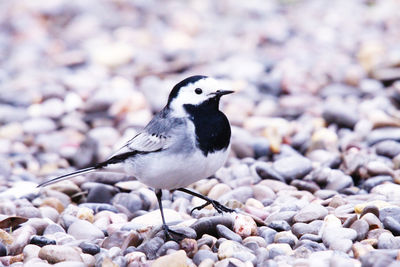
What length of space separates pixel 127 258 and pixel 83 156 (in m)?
3.03

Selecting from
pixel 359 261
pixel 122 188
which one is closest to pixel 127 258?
pixel 359 261

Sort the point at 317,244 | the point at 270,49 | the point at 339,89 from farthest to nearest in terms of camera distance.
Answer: the point at 270,49 → the point at 339,89 → the point at 317,244

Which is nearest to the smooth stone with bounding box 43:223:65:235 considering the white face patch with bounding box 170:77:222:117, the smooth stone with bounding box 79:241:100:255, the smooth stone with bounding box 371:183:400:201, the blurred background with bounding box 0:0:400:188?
the smooth stone with bounding box 79:241:100:255

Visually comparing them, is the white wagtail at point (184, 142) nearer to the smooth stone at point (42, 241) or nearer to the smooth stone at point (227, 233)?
the smooth stone at point (227, 233)

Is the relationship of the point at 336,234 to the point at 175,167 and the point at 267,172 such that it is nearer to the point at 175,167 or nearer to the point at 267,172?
the point at 175,167

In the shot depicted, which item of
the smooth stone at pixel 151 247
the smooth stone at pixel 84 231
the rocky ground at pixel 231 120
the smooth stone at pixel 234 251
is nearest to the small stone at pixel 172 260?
the rocky ground at pixel 231 120

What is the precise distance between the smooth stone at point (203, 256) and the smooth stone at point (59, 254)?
0.69m

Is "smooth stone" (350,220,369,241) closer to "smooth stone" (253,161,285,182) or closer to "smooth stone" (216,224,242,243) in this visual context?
"smooth stone" (216,224,242,243)

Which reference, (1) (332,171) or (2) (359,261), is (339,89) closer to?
(1) (332,171)

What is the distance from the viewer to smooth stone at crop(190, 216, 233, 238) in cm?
458

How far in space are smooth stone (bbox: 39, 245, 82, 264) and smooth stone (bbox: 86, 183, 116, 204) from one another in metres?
1.52

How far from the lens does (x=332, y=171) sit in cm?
588

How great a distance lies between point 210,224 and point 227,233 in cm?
16

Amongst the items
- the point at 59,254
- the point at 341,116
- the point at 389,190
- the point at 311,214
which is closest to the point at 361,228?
the point at 311,214
